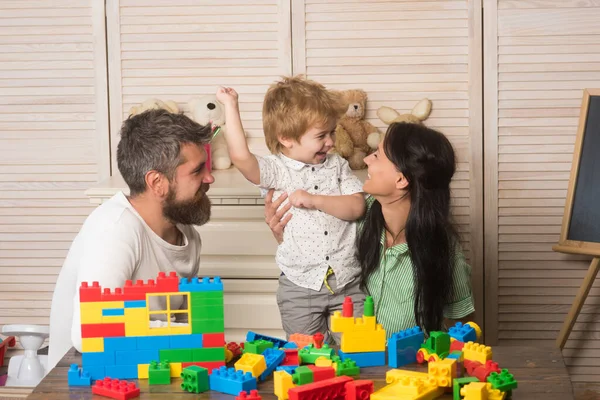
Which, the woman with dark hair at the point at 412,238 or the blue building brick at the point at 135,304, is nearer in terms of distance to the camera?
the blue building brick at the point at 135,304

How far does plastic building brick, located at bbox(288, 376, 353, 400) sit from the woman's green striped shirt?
2.57 feet

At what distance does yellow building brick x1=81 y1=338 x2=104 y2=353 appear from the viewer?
1.53 metres

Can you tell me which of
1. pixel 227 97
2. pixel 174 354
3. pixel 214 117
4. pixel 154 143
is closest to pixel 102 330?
pixel 174 354

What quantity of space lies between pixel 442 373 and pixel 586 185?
1.53 meters

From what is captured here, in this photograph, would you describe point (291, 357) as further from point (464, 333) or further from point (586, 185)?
point (586, 185)

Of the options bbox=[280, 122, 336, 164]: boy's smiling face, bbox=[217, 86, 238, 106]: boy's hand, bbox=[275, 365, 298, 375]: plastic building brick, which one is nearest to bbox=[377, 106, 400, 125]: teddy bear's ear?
bbox=[280, 122, 336, 164]: boy's smiling face

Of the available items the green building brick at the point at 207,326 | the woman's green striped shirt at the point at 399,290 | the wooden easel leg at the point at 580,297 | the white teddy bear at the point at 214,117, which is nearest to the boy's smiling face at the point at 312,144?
the woman's green striped shirt at the point at 399,290

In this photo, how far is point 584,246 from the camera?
2781 mm

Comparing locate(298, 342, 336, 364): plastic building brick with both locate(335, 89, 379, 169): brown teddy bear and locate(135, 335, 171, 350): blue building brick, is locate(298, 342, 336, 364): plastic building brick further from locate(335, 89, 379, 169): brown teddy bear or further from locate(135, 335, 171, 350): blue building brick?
locate(335, 89, 379, 169): brown teddy bear

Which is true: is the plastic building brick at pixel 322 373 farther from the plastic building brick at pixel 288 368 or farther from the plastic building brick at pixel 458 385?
the plastic building brick at pixel 458 385

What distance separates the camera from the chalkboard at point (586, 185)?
277 centimetres

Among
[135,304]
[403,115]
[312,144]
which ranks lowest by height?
[135,304]

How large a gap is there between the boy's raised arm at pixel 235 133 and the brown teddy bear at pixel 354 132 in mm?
723

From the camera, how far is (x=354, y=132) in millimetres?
2947
